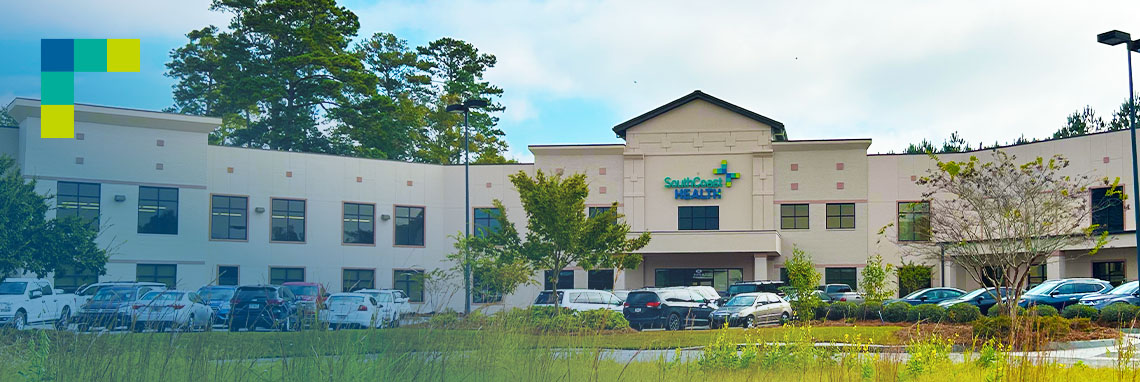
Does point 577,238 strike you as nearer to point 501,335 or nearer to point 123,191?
point 123,191

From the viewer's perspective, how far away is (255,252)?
171 feet

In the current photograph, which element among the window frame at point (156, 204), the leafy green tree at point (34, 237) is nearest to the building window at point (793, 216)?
the window frame at point (156, 204)

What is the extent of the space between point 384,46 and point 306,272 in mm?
24071

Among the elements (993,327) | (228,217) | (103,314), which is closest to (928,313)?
(993,327)

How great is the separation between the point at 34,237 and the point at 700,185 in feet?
104

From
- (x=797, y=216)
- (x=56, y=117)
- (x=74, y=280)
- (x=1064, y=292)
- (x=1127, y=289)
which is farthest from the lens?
(x=797, y=216)

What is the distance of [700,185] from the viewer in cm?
5656

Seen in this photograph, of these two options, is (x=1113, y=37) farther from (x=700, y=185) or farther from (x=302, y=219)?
(x=302, y=219)

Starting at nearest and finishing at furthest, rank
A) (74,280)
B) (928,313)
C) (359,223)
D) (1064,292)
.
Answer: (928,313) < (1064,292) < (74,280) < (359,223)

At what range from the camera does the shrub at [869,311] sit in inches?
1489

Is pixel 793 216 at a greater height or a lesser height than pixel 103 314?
greater

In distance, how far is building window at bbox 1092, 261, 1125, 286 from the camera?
4931 centimetres

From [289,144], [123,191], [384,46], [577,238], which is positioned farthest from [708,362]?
[384,46]

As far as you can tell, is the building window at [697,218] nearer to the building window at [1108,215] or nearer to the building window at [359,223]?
the building window at [359,223]
